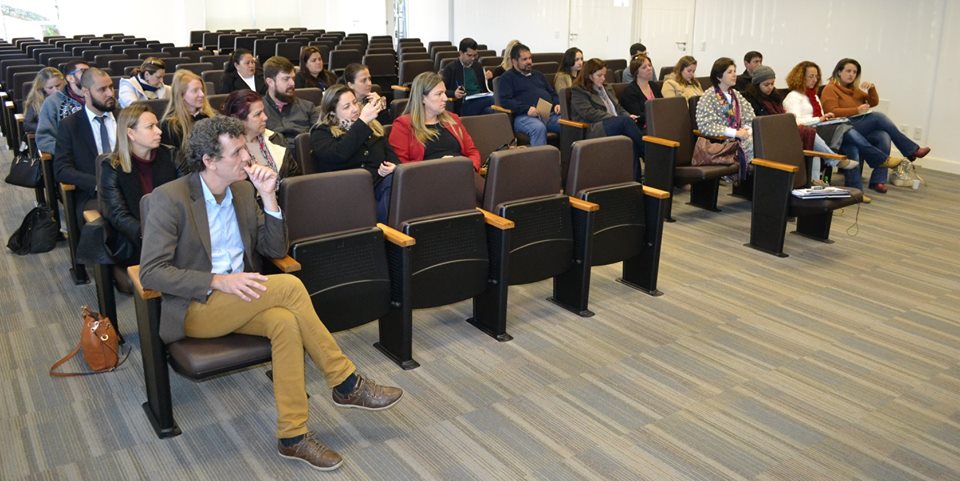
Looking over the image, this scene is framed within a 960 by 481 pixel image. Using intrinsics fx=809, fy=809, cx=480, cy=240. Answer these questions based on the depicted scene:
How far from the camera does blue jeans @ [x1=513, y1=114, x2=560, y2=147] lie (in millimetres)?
7051

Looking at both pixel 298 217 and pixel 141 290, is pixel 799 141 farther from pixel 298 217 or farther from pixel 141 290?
pixel 141 290

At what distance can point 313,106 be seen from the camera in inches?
217

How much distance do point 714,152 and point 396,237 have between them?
346 cm

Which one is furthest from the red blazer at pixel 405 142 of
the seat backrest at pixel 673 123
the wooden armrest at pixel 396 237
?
the seat backrest at pixel 673 123

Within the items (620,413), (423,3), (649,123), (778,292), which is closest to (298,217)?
(620,413)

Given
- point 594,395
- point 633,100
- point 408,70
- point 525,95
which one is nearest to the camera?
point 594,395

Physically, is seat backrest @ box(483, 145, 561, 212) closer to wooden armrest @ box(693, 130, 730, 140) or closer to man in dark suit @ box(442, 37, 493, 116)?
wooden armrest @ box(693, 130, 730, 140)

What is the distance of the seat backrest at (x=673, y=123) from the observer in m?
6.09

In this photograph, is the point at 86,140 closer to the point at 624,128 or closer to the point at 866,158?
the point at 624,128

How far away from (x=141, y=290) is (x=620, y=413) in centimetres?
195

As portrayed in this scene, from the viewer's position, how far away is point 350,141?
4.30 meters

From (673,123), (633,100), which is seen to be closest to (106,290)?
(673,123)

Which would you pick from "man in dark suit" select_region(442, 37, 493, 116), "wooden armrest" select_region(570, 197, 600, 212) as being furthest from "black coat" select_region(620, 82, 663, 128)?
"wooden armrest" select_region(570, 197, 600, 212)

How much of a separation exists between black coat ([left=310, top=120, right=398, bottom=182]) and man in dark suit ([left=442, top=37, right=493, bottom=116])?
3486 mm
